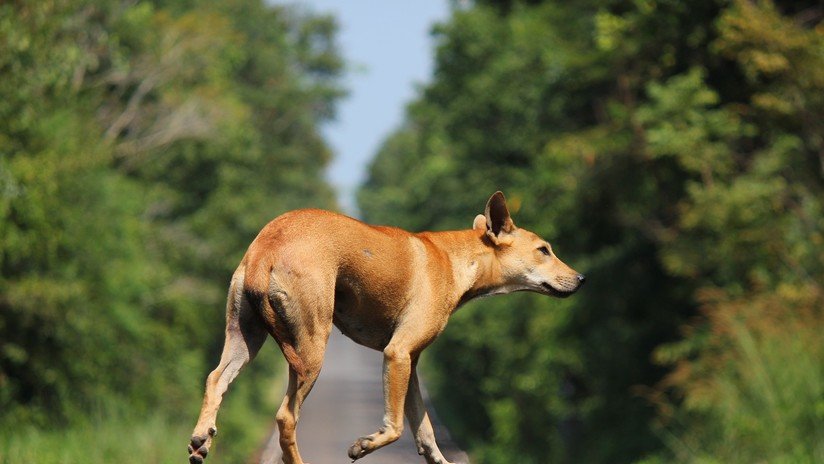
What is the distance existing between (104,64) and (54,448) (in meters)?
21.7

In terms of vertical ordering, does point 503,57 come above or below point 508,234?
below

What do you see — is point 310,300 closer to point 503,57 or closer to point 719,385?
point 719,385

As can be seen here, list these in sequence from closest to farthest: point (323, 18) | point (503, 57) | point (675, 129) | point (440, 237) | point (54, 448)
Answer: point (440, 237) < point (54, 448) < point (675, 129) < point (503, 57) < point (323, 18)

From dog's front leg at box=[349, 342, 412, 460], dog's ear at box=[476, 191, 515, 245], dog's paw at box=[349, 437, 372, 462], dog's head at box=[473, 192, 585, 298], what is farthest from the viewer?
dog's head at box=[473, 192, 585, 298]

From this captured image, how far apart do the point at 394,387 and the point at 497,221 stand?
1.29 metres

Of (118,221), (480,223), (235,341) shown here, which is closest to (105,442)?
(118,221)

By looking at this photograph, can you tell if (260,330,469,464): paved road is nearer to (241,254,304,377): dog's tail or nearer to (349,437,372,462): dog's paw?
(349,437,372,462): dog's paw

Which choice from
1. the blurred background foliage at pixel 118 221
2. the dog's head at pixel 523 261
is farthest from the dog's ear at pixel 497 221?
the blurred background foliage at pixel 118 221

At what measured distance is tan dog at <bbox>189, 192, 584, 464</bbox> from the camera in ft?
20.3

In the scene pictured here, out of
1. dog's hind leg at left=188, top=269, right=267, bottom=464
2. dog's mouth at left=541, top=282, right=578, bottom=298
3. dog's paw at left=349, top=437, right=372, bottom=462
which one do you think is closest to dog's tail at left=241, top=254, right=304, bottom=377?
dog's hind leg at left=188, top=269, right=267, bottom=464

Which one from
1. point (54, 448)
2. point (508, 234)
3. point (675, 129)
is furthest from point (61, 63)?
point (508, 234)

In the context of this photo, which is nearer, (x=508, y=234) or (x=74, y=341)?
(x=508, y=234)

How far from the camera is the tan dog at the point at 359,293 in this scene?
6.20m

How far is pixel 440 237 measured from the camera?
24.5 feet
